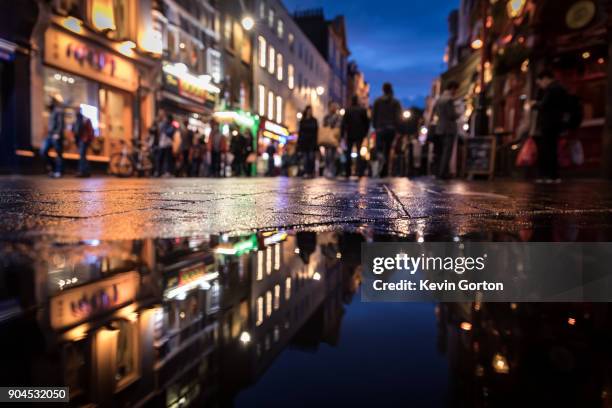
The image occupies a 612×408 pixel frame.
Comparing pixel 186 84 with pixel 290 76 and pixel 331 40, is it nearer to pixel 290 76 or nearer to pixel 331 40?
pixel 290 76

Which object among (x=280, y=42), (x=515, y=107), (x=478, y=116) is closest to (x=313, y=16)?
(x=280, y=42)

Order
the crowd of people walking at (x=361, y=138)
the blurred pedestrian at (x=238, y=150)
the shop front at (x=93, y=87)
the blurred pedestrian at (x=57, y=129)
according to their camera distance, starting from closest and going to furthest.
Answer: the crowd of people walking at (x=361, y=138) < the blurred pedestrian at (x=57, y=129) < the shop front at (x=93, y=87) < the blurred pedestrian at (x=238, y=150)

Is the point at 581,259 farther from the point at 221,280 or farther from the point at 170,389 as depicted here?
the point at 170,389

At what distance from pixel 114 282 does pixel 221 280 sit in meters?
0.22

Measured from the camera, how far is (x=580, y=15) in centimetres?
1323

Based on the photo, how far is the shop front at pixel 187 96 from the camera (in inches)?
788

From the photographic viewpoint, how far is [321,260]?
122 cm

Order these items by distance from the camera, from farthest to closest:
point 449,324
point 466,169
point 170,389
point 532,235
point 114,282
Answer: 1. point 466,169
2. point 532,235
3. point 114,282
4. point 449,324
5. point 170,389

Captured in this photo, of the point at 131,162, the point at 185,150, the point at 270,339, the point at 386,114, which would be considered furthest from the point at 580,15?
the point at 270,339

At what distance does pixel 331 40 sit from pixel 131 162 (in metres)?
41.0

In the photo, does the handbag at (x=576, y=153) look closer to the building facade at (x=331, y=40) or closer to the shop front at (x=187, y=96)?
the shop front at (x=187, y=96)

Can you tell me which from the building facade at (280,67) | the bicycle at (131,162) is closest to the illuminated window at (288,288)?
the bicycle at (131,162)

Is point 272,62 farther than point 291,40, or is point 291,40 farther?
point 291,40

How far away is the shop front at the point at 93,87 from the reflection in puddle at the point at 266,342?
1375 cm
